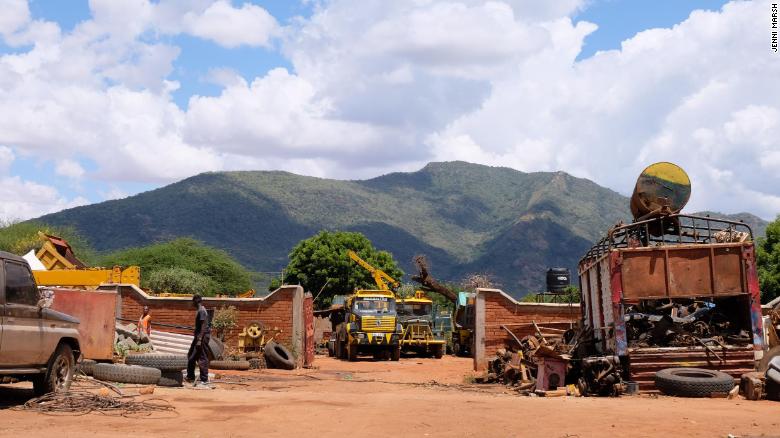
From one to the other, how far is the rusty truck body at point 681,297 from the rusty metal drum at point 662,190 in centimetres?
63

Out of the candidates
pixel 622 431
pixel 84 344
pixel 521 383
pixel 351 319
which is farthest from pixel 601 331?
pixel 351 319

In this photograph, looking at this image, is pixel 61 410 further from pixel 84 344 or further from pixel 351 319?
pixel 351 319

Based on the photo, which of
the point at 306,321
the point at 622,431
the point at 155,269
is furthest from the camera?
the point at 155,269

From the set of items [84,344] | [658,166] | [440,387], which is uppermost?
[658,166]

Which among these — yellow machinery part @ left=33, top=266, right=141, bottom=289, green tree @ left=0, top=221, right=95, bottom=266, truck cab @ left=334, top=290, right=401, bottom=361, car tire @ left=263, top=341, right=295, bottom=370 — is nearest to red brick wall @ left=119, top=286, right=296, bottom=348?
yellow machinery part @ left=33, top=266, right=141, bottom=289

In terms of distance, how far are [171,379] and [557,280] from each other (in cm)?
2235

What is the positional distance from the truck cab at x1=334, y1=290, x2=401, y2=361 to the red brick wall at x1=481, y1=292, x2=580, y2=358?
29.9 feet

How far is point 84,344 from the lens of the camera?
56.5 ft

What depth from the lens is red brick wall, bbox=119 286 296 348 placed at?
26.9 meters

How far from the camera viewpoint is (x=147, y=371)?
15.1 meters

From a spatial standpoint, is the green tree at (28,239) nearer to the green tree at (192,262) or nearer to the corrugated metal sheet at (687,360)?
the green tree at (192,262)

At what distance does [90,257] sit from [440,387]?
187ft

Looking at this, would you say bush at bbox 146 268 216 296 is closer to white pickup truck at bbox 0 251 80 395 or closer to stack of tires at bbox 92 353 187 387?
stack of tires at bbox 92 353 187 387

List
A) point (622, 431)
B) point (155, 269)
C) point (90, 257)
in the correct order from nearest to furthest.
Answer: point (622, 431)
point (155, 269)
point (90, 257)
